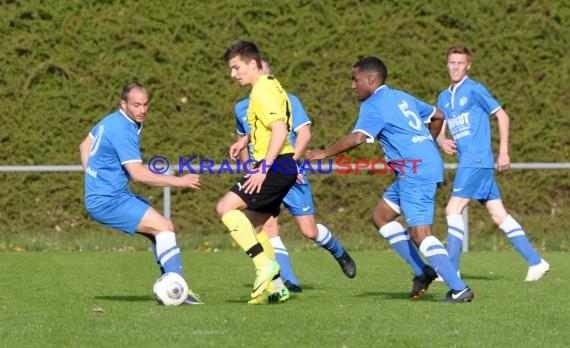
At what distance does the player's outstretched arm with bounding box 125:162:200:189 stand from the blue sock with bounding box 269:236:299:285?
1.94 m

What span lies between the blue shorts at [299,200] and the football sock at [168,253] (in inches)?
74.6

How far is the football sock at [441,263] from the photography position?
9000 millimetres

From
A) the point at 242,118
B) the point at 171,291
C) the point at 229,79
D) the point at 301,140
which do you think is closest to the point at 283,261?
the point at 301,140

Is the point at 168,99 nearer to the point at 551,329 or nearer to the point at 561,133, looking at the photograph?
the point at 561,133

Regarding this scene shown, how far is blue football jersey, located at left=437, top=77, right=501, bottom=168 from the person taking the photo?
1137 cm

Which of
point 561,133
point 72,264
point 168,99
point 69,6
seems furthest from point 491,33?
point 72,264

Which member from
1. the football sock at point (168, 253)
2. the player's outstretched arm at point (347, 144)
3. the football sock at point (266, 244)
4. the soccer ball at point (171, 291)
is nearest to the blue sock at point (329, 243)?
the football sock at point (266, 244)

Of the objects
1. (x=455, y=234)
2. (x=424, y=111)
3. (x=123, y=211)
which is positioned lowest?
(x=455, y=234)

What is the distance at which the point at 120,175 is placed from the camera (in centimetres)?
937

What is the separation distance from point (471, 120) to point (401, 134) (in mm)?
2192

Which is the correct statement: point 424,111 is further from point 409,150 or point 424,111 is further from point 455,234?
point 455,234

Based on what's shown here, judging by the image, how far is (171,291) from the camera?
888 cm

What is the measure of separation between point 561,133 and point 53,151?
6824 mm

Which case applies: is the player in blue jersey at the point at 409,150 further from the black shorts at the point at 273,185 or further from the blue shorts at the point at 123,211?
the blue shorts at the point at 123,211
